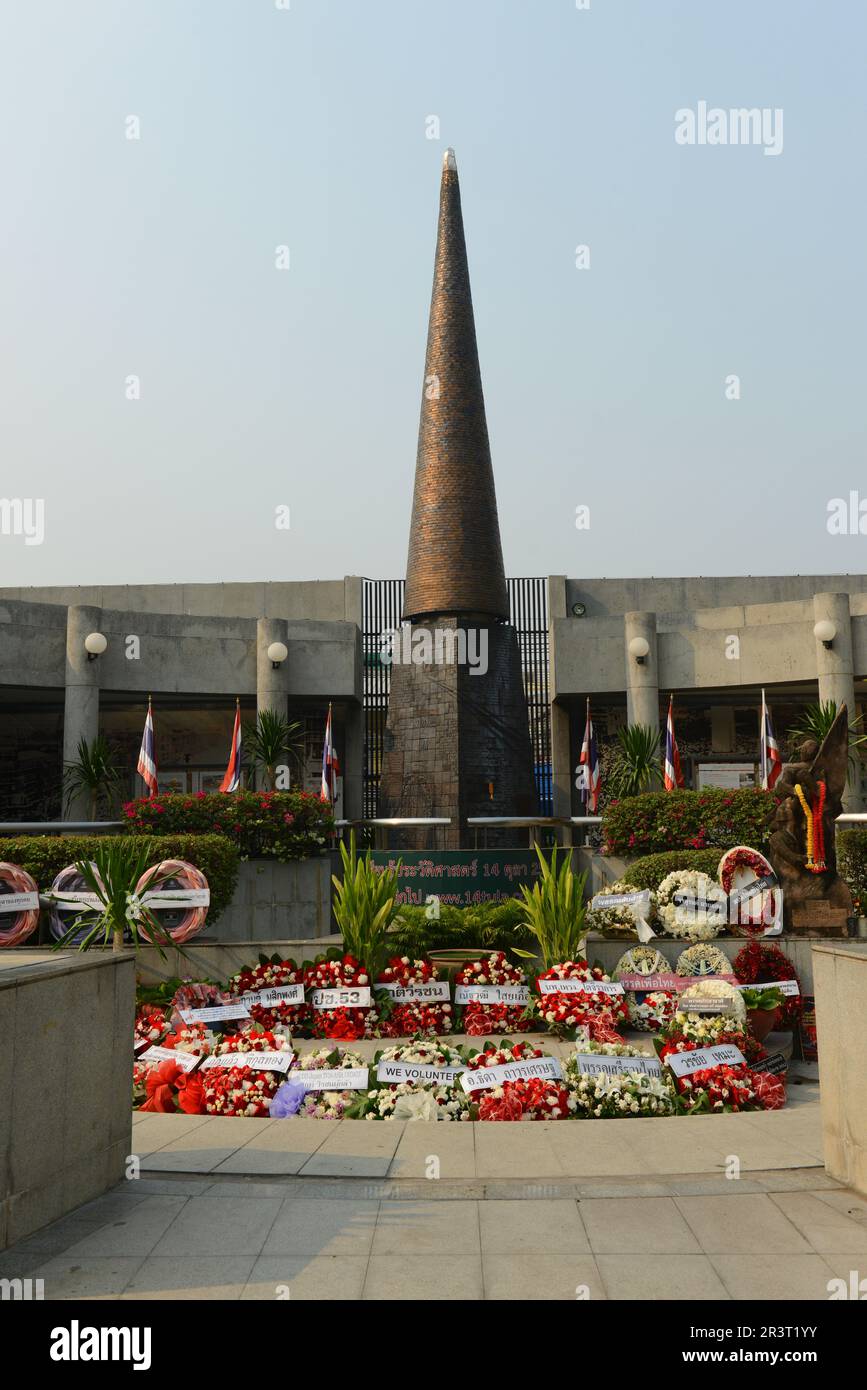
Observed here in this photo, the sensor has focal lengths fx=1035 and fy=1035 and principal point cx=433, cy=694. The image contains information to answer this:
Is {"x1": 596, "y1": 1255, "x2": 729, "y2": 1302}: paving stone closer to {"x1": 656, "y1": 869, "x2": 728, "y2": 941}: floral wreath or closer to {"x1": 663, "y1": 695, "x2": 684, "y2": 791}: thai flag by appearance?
{"x1": 656, "y1": 869, "x2": 728, "y2": 941}: floral wreath

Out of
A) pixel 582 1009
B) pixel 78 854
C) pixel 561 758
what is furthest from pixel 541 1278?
pixel 561 758

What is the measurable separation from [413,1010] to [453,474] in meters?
10.8

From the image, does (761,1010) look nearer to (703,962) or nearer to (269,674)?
(703,962)

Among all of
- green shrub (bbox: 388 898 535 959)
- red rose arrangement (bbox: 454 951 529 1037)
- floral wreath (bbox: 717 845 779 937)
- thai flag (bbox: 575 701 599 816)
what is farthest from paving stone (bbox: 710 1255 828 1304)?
thai flag (bbox: 575 701 599 816)

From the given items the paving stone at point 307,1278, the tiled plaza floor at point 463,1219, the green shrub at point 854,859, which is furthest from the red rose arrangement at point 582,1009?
the green shrub at point 854,859

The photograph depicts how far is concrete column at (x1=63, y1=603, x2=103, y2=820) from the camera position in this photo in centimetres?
1889

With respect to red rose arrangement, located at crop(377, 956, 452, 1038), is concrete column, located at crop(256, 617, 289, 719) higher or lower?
higher

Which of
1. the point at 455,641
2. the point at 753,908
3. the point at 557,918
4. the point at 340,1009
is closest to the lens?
the point at 340,1009

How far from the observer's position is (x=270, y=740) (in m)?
19.3

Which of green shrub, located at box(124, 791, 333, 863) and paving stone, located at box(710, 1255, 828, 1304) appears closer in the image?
paving stone, located at box(710, 1255, 828, 1304)

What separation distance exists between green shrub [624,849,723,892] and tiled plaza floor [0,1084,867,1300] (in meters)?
5.26

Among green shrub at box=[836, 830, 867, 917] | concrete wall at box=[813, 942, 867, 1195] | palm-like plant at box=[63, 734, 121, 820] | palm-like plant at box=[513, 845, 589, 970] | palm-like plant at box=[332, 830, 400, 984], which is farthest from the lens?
palm-like plant at box=[63, 734, 121, 820]

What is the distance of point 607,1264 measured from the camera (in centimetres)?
340

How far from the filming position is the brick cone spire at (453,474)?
16703 mm
